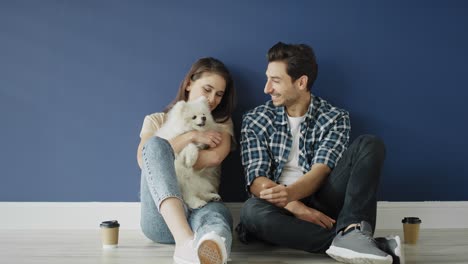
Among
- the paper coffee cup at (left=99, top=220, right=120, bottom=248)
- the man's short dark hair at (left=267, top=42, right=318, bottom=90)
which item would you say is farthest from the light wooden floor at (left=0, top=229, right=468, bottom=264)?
the man's short dark hair at (left=267, top=42, right=318, bottom=90)

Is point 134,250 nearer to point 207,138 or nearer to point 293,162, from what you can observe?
point 207,138

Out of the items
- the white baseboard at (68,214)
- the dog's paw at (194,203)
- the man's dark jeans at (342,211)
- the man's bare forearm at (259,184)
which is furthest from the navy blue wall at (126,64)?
the man's dark jeans at (342,211)

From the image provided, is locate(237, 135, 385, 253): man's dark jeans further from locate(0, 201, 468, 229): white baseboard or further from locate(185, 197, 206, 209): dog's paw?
locate(0, 201, 468, 229): white baseboard

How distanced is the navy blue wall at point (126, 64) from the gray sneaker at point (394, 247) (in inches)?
43.7

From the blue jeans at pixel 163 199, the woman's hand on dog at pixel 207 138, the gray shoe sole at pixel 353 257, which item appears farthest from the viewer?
the woman's hand on dog at pixel 207 138

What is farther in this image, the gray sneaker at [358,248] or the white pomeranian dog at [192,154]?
the white pomeranian dog at [192,154]

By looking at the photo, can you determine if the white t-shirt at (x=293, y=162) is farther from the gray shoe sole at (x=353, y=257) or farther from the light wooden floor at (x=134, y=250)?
the gray shoe sole at (x=353, y=257)

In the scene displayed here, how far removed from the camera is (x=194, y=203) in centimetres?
238

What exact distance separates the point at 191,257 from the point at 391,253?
2.45 ft

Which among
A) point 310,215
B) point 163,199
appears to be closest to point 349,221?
point 310,215

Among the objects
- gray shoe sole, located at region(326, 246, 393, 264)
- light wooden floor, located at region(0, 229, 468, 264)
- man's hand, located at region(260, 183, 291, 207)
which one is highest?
man's hand, located at region(260, 183, 291, 207)

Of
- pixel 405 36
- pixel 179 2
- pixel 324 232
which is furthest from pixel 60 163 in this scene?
pixel 405 36

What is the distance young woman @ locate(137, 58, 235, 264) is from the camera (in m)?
1.93

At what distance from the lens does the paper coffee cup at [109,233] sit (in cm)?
242
